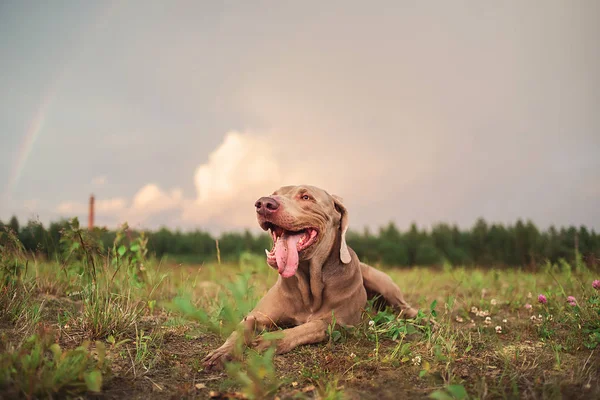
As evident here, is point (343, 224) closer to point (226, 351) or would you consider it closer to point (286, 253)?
point (286, 253)

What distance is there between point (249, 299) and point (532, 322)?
3.18m

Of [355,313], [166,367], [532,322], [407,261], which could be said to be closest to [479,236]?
[407,261]

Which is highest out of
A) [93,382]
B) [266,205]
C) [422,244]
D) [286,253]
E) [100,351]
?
[266,205]

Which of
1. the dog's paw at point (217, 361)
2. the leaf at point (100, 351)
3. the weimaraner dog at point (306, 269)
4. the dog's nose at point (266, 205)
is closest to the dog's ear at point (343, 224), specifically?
the weimaraner dog at point (306, 269)

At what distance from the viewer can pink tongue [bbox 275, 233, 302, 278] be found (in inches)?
136

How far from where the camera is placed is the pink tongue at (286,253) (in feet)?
11.3

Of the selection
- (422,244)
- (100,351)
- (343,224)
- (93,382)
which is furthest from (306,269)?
(422,244)

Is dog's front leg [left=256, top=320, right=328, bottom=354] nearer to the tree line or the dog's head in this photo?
the dog's head

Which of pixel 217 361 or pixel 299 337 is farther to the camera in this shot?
pixel 299 337

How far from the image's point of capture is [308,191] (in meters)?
3.67

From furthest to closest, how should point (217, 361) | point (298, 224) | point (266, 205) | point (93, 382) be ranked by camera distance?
1. point (298, 224)
2. point (266, 205)
3. point (217, 361)
4. point (93, 382)

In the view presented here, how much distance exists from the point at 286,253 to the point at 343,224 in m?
0.70

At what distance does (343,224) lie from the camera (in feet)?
12.9

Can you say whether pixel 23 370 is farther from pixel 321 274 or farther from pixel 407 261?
pixel 407 261
